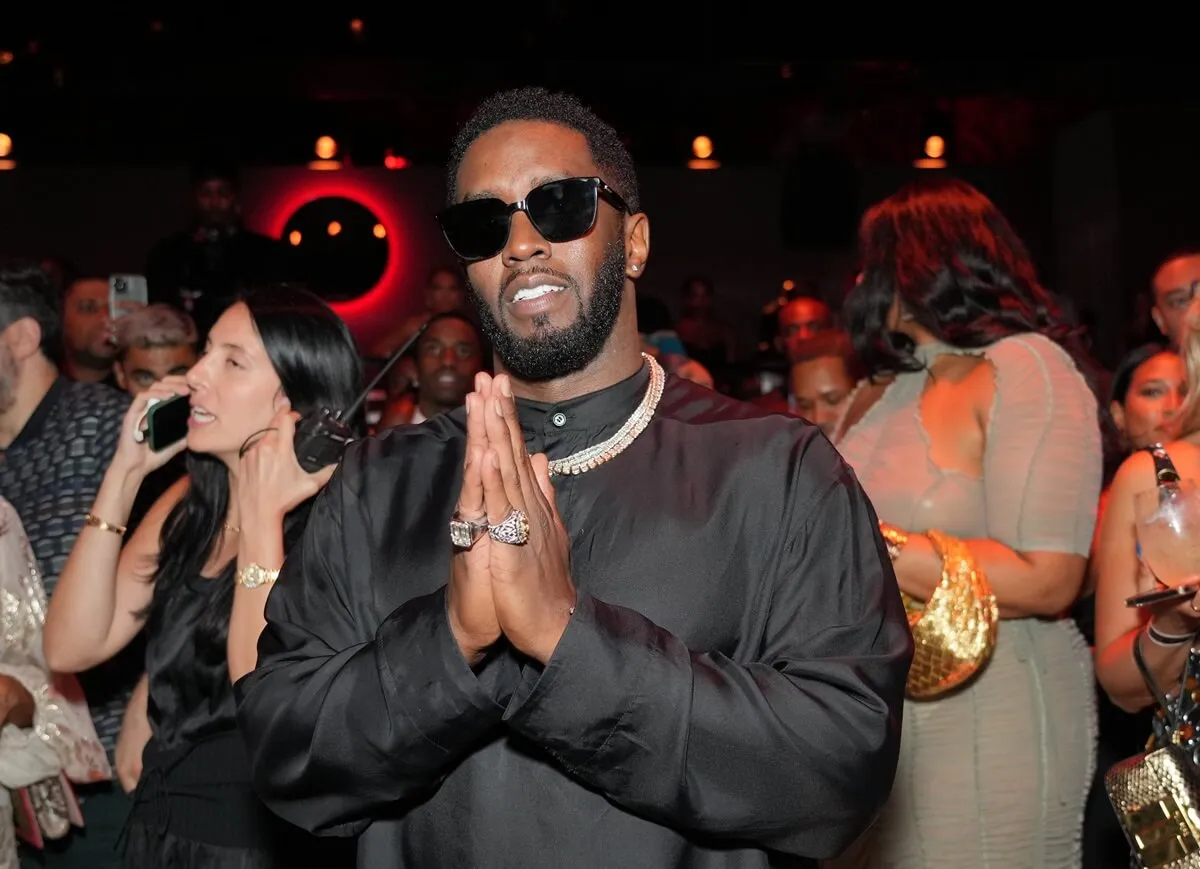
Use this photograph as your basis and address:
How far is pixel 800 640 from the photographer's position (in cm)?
176

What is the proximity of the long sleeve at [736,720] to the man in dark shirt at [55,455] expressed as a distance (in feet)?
7.60

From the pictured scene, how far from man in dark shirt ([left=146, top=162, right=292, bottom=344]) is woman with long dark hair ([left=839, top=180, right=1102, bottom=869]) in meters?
4.50

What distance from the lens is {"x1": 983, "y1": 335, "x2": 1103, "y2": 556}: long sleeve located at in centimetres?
287

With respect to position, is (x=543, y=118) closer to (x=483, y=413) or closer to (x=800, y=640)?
→ (x=483, y=413)

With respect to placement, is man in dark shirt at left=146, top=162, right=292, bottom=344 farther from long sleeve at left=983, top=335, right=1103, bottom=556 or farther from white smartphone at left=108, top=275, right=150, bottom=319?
long sleeve at left=983, top=335, right=1103, bottom=556

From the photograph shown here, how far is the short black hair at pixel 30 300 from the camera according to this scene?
3.92 metres

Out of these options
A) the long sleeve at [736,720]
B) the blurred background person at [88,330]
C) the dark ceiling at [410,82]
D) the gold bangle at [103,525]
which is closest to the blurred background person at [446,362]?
the blurred background person at [88,330]

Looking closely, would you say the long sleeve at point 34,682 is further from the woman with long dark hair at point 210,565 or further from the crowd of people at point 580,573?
the woman with long dark hair at point 210,565

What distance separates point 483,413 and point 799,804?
0.60 m

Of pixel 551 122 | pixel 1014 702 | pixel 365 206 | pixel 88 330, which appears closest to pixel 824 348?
pixel 1014 702

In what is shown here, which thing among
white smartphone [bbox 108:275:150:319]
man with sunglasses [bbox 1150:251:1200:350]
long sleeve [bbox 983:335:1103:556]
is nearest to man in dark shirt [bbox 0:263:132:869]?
white smartphone [bbox 108:275:150:319]

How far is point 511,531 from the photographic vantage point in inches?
62.1

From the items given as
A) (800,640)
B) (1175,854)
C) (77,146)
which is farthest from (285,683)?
(77,146)

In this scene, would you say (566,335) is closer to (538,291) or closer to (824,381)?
(538,291)
